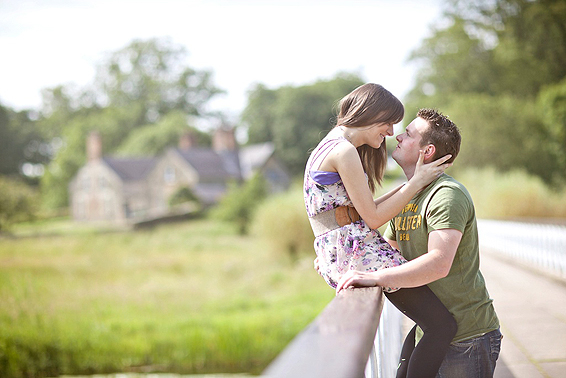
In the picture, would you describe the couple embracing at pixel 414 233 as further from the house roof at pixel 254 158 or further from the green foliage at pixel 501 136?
the house roof at pixel 254 158

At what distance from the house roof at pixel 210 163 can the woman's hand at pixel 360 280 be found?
56051 mm

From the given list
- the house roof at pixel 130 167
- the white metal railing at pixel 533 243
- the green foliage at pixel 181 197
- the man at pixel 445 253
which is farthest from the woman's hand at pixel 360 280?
the house roof at pixel 130 167

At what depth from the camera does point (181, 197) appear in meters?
53.7

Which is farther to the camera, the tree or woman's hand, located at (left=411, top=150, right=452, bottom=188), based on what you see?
the tree

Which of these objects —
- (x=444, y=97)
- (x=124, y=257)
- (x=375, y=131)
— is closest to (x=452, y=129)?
(x=375, y=131)

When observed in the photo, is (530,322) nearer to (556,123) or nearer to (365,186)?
(365,186)

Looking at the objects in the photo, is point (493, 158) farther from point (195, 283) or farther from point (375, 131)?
point (375, 131)

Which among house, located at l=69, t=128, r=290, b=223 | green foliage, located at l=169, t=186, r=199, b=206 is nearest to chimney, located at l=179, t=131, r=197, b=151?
house, located at l=69, t=128, r=290, b=223

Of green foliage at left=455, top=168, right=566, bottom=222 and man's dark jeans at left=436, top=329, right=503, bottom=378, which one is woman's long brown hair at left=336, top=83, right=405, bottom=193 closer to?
man's dark jeans at left=436, top=329, right=503, bottom=378

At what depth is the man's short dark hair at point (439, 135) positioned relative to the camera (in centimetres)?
250

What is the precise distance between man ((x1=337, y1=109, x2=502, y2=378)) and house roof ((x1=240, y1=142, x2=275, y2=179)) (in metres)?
56.4

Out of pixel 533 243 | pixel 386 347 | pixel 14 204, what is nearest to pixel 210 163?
pixel 14 204

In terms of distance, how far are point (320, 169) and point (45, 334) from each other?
17.0 metres

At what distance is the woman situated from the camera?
7.72 ft
